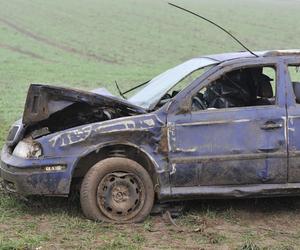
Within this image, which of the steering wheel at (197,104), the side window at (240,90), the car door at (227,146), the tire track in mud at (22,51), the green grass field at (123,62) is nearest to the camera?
the green grass field at (123,62)

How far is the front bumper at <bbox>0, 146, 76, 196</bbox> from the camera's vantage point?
5664 millimetres

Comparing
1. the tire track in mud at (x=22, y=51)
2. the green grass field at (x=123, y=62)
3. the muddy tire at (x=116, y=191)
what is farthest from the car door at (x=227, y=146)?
the tire track in mud at (x=22, y=51)

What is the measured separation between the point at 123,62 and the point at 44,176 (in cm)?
2456

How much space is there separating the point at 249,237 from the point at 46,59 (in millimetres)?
24662

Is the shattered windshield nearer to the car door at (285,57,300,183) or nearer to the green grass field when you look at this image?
the car door at (285,57,300,183)

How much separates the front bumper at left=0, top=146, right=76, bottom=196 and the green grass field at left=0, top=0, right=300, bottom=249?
0.30m

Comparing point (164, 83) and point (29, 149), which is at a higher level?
point (164, 83)

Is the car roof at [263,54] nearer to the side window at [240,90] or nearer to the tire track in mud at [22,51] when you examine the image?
the side window at [240,90]

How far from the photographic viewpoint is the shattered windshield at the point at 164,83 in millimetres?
6328

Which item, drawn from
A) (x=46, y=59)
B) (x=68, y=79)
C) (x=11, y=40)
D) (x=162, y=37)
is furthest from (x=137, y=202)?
(x=162, y=37)

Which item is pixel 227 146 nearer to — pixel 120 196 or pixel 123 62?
pixel 120 196

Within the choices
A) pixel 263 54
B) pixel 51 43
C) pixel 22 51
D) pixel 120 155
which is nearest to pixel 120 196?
pixel 120 155

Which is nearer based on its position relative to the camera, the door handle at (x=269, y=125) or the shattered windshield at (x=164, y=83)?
the door handle at (x=269, y=125)

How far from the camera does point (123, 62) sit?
29969mm
